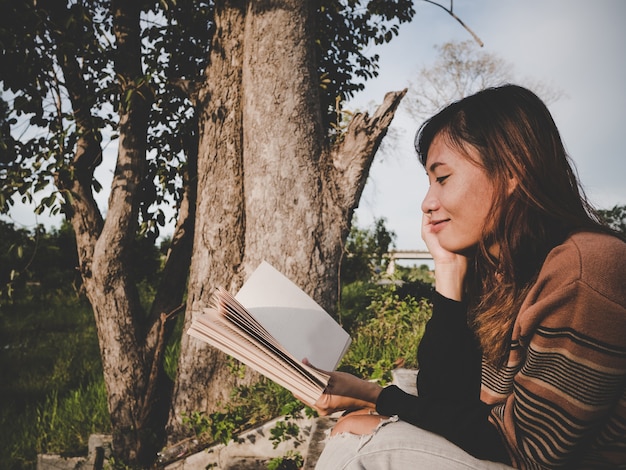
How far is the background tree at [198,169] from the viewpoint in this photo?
2625mm

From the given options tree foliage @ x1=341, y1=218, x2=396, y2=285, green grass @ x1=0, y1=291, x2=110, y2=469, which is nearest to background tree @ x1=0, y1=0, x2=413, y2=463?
green grass @ x1=0, y1=291, x2=110, y2=469

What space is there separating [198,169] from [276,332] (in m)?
1.98

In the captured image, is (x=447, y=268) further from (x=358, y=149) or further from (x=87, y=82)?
(x=87, y=82)

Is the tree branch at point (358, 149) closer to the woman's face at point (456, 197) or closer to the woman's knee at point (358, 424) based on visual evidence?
the woman's face at point (456, 197)

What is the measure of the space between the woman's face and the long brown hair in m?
0.03

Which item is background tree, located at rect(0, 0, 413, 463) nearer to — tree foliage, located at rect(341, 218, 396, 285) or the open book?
the open book

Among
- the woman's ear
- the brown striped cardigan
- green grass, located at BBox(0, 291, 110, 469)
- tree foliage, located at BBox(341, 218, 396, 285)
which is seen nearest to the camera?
the brown striped cardigan

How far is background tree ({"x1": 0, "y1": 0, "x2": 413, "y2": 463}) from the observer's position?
8.61 ft

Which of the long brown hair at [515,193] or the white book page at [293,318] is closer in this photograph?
the long brown hair at [515,193]

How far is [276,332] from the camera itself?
136 cm

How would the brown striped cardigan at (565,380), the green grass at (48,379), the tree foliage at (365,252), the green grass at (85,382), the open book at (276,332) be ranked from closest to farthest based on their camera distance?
Answer: the brown striped cardigan at (565,380)
the open book at (276,332)
the green grass at (85,382)
the green grass at (48,379)
the tree foliage at (365,252)

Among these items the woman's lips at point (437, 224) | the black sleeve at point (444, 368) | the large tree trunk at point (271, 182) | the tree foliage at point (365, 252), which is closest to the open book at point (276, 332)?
the black sleeve at point (444, 368)

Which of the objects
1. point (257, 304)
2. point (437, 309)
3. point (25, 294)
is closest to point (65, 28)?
point (257, 304)

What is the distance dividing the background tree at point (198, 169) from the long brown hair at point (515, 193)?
4.21ft
